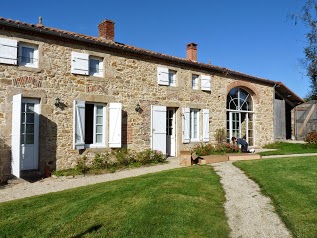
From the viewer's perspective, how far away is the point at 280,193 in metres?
5.54

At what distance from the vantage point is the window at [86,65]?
945 centimetres

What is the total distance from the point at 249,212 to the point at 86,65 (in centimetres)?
705

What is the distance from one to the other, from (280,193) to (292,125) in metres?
15.9

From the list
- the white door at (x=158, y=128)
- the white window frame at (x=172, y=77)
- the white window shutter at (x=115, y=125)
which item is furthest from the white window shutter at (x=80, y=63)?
the white window frame at (x=172, y=77)

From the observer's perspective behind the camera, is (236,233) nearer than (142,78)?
Yes

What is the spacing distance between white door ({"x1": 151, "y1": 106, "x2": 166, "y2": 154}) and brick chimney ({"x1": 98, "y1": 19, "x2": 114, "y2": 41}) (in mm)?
3239

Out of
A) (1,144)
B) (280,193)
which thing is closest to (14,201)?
(1,144)

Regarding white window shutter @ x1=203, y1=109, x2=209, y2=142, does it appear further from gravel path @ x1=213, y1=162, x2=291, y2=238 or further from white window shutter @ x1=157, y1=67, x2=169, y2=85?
gravel path @ x1=213, y1=162, x2=291, y2=238

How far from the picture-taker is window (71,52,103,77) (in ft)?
31.0

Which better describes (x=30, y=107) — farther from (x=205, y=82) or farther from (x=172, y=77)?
(x=205, y=82)

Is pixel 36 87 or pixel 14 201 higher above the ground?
pixel 36 87

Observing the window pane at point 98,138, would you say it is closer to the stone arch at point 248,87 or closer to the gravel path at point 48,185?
the gravel path at point 48,185

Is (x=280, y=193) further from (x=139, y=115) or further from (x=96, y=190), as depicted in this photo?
(x=139, y=115)

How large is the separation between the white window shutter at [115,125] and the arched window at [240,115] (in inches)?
258
